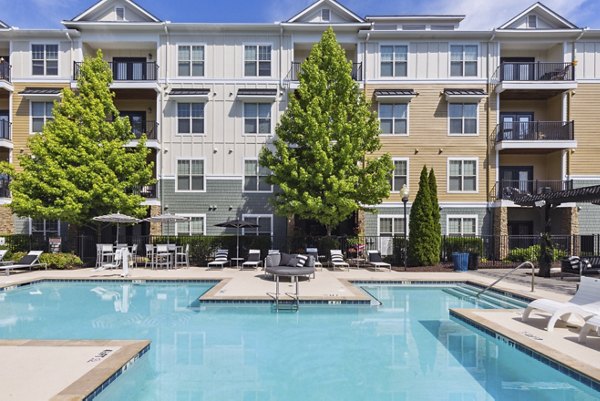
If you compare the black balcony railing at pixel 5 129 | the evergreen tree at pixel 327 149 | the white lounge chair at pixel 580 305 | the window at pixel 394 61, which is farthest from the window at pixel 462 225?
the black balcony railing at pixel 5 129

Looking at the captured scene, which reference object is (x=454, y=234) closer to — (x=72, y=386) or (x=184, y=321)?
(x=184, y=321)

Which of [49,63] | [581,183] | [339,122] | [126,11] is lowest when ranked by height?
[581,183]

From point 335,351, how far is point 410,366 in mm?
1377

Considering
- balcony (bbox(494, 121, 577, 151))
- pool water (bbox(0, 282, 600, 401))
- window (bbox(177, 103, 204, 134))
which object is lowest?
pool water (bbox(0, 282, 600, 401))

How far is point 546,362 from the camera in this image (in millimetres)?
5961

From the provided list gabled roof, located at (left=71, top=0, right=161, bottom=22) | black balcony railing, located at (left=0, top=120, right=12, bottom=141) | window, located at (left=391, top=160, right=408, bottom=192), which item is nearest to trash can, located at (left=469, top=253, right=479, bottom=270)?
window, located at (left=391, top=160, right=408, bottom=192)

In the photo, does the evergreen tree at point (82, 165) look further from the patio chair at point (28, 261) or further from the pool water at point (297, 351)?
the pool water at point (297, 351)

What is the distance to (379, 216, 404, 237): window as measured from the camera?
2122 cm

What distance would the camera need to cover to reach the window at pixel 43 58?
21.4m

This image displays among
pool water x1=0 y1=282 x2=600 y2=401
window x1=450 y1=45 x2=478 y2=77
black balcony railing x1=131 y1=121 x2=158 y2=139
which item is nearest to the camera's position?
pool water x1=0 y1=282 x2=600 y2=401

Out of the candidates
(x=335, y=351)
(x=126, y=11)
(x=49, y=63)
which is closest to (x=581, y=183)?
(x=335, y=351)

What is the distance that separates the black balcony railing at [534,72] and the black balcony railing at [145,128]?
19.2m

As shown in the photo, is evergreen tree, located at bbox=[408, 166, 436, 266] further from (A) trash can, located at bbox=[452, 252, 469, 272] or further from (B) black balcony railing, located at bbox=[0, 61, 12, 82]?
(B) black balcony railing, located at bbox=[0, 61, 12, 82]

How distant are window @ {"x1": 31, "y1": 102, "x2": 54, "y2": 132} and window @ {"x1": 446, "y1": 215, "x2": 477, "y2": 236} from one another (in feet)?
76.2
